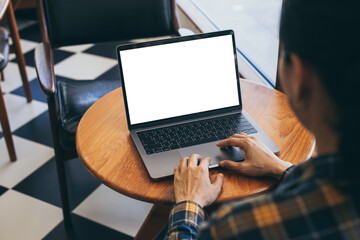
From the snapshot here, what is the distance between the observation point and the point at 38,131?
2.28 metres

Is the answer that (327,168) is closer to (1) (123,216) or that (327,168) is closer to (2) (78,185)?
(1) (123,216)

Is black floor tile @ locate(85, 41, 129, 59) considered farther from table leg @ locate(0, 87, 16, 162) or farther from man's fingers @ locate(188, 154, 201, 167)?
man's fingers @ locate(188, 154, 201, 167)

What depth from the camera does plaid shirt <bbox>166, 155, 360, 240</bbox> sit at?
49cm

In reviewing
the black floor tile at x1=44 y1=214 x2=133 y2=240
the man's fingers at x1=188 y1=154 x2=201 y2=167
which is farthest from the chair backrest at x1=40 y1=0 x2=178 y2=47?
the man's fingers at x1=188 y1=154 x2=201 y2=167

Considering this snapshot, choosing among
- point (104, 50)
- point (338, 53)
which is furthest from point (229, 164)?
point (104, 50)

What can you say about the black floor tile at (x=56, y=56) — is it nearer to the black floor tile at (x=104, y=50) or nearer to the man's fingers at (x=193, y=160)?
the black floor tile at (x=104, y=50)

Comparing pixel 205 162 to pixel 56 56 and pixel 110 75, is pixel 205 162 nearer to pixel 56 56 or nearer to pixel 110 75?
pixel 110 75

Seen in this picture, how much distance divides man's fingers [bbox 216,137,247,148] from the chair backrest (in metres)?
0.96

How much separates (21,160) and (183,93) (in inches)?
46.9

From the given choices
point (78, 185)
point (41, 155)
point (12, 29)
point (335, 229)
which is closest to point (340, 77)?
point (335, 229)

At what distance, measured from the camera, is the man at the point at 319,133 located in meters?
0.47

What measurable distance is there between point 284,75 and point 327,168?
0.15 m

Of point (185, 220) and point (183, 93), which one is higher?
point (183, 93)

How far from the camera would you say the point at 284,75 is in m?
0.59
